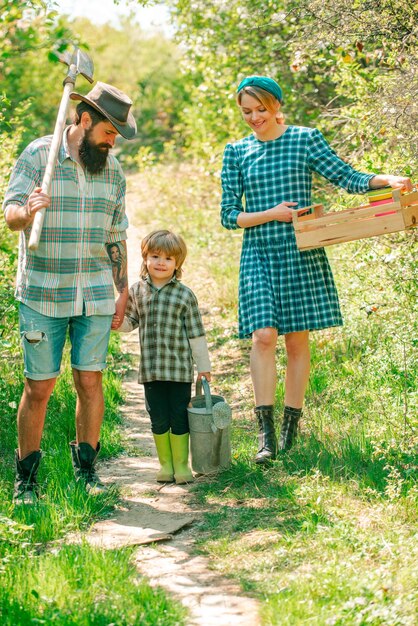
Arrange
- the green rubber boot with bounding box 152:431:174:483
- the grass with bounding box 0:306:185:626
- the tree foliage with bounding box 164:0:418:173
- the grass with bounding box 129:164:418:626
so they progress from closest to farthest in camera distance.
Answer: the grass with bounding box 0:306:185:626
the grass with bounding box 129:164:418:626
the green rubber boot with bounding box 152:431:174:483
the tree foliage with bounding box 164:0:418:173

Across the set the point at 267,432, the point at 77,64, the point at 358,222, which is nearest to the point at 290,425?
the point at 267,432

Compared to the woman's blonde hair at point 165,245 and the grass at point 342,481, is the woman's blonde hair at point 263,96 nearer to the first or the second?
the woman's blonde hair at point 165,245

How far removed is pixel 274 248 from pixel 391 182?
706mm

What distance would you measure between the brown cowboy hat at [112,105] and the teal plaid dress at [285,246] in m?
0.79

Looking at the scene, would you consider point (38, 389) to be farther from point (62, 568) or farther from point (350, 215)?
point (350, 215)

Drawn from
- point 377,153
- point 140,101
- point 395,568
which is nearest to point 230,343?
point 377,153

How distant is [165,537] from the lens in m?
4.26

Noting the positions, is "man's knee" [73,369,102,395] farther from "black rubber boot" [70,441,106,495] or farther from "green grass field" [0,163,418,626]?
"green grass field" [0,163,418,626]

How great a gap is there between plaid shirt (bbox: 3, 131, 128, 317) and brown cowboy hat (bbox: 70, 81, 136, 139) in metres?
0.23

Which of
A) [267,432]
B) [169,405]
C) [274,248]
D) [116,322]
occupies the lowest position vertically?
[267,432]

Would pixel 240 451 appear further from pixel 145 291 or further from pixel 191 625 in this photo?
A: pixel 191 625

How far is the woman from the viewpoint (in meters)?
4.96

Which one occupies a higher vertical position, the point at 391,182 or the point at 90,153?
the point at 90,153

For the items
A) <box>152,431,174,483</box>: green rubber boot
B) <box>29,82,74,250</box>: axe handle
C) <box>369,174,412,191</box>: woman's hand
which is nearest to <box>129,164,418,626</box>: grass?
<box>152,431,174,483</box>: green rubber boot
